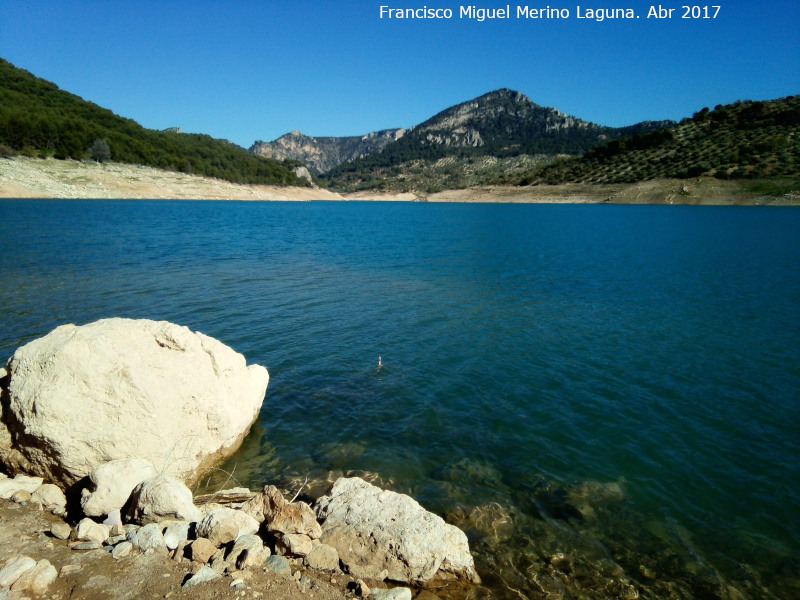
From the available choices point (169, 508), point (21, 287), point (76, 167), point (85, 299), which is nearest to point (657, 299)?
point (169, 508)

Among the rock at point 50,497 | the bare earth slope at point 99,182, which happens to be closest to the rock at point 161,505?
the rock at point 50,497

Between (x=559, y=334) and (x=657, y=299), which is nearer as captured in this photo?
(x=559, y=334)

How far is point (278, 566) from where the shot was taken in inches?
208

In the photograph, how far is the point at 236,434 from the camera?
9023 mm

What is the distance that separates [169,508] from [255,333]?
9844 mm

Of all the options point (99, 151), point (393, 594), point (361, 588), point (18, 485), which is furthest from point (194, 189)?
point (393, 594)

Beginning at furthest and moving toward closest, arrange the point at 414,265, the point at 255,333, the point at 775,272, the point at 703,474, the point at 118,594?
the point at 414,265 → the point at 775,272 → the point at 255,333 → the point at 703,474 → the point at 118,594

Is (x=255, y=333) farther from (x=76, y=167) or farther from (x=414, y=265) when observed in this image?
(x=76, y=167)

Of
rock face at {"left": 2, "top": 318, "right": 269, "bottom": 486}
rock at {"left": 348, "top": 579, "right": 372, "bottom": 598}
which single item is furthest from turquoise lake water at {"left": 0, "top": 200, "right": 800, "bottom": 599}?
rock at {"left": 348, "top": 579, "right": 372, "bottom": 598}

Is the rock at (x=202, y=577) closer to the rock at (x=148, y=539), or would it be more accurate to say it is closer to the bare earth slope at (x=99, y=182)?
the rock at (x=148, y=539)

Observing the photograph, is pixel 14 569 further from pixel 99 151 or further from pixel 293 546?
pixel 99 151

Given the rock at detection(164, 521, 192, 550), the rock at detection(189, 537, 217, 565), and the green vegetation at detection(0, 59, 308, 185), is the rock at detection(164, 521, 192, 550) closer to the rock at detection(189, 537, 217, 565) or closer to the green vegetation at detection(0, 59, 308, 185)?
the rock at detection(189, 537, 217, 565)

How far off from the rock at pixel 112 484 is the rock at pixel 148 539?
2.83ft

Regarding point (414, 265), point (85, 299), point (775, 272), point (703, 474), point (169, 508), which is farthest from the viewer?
point (414, 265)
